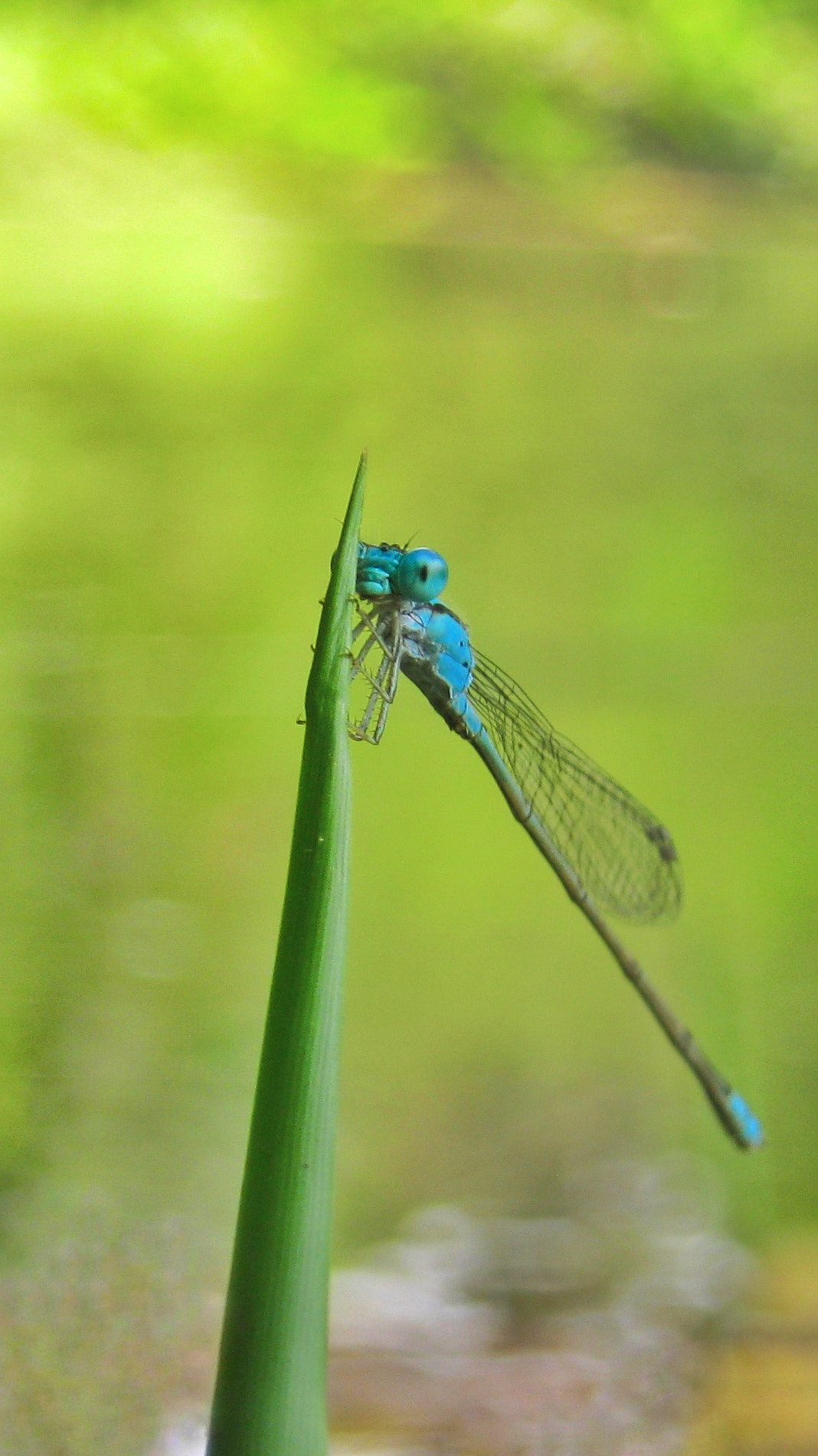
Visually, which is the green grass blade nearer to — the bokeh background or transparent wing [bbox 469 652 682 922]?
transparent wing [bbox 469 652 682 922]

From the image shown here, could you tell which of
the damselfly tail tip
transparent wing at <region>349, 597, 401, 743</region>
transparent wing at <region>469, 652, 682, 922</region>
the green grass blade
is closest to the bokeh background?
the damselfly tail tip

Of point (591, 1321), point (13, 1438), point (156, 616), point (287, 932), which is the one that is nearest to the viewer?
point (287, 932)

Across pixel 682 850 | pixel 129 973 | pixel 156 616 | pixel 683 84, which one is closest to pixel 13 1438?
pixel 129 973

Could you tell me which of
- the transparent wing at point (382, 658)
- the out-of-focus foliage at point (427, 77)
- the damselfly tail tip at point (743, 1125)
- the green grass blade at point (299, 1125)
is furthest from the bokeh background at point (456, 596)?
the green grass blade at point (299, 1125)

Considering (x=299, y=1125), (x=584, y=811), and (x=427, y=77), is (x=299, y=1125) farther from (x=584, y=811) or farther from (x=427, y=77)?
(x=427, y=77)

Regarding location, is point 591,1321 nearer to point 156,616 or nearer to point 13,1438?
point 13,1438

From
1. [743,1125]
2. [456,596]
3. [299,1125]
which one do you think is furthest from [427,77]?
[299,1125]

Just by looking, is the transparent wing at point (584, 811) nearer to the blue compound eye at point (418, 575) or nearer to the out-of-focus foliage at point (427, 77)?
the blue compound eye at point (418, 575)
